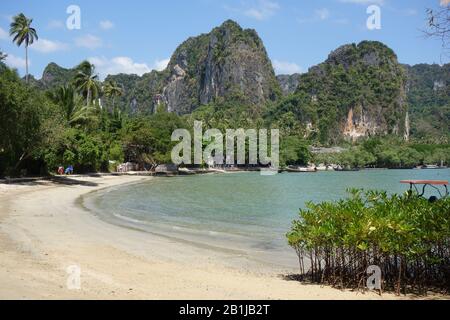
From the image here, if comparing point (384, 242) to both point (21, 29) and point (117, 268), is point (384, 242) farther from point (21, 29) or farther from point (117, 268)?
point (21, 29)

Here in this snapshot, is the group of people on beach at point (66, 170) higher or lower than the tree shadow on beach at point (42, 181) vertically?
higher

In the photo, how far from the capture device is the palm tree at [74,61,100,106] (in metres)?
72.9

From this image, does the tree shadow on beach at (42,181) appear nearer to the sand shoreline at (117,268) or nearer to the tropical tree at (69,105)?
the tropical tree at (69,105)

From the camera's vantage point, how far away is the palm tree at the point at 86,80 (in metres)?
72.9

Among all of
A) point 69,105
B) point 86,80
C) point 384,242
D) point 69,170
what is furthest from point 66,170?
point 384,242

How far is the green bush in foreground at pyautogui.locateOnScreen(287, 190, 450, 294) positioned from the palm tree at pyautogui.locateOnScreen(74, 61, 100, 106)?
67703 millimetres

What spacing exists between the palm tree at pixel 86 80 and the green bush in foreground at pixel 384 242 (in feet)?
222

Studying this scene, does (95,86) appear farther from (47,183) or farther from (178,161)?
(47,183)

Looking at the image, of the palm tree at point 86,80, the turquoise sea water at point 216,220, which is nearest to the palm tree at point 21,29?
the palm tree at point 86,80

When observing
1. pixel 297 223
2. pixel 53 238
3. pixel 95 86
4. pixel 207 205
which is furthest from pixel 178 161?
pixel 297 223

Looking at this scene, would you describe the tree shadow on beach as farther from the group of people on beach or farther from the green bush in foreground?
the green bush in foreground

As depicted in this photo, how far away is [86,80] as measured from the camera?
7312 cm

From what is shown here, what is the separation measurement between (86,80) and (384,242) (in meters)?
70.6
